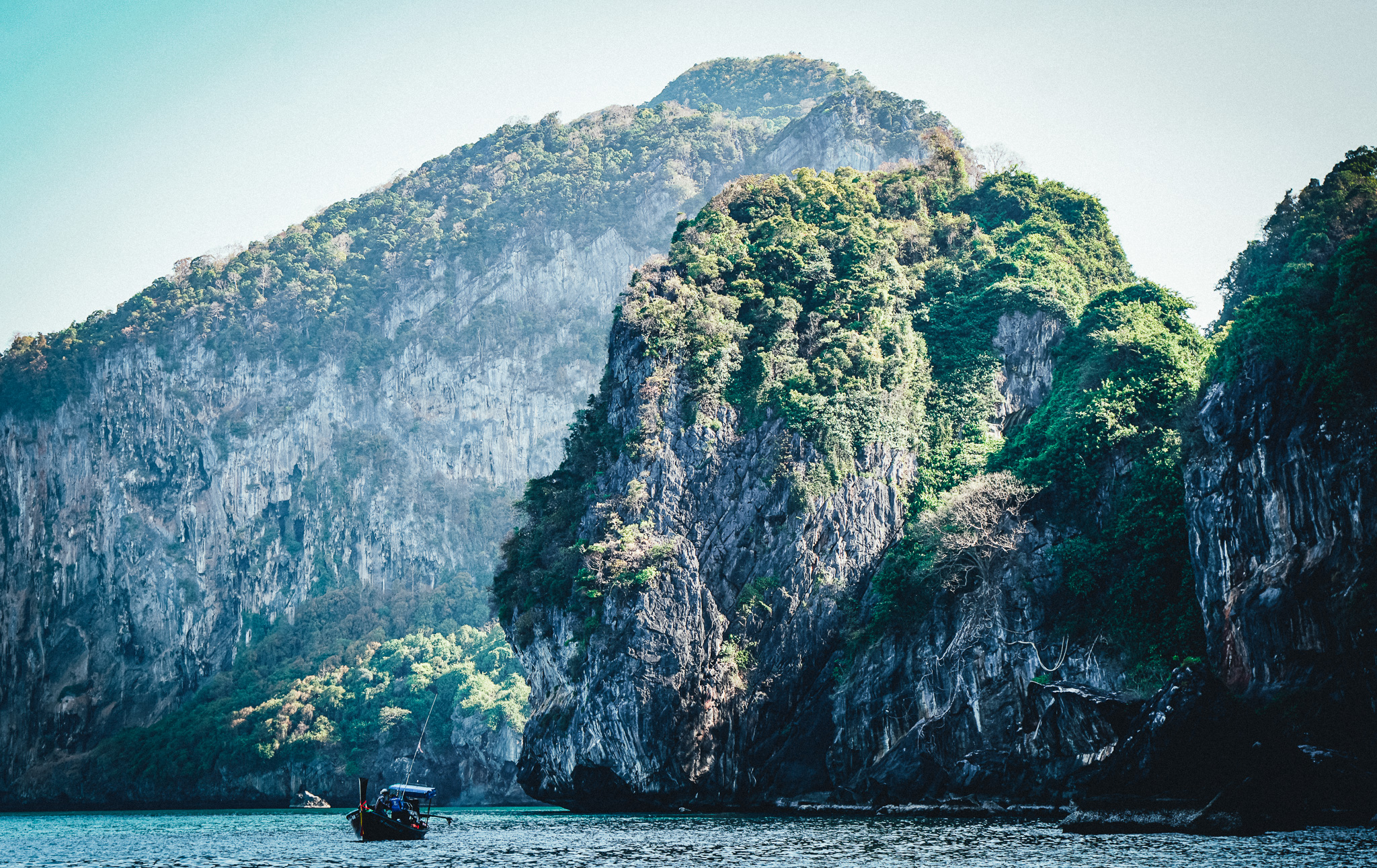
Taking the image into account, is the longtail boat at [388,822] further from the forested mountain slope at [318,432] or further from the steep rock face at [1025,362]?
the forested mountain slope at [318,432]

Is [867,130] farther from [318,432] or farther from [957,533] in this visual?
[957,533]

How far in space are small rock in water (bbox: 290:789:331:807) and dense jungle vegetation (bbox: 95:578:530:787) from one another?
7.17 ft

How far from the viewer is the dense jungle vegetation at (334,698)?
2813 inches

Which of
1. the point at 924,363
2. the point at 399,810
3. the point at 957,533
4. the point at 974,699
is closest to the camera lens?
the point at 399,810

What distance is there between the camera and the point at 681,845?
2977 cm

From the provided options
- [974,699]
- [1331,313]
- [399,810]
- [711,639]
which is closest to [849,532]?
[711,639]

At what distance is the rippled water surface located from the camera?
23.6 metres

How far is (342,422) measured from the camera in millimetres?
99375

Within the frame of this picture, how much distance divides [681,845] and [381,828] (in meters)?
11.7

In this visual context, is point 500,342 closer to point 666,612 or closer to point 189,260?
point 189,260

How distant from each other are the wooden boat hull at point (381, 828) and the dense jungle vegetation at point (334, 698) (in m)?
34.8

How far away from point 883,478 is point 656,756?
15.7 meters

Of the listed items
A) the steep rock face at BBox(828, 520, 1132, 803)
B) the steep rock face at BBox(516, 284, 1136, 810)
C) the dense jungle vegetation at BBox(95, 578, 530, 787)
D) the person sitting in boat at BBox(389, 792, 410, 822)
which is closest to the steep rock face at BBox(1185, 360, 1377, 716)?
the steep rock face at BBox(828, 520, 1132, 803)

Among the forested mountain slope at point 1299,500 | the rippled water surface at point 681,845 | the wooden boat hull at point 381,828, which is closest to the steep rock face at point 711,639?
the rippled water surface at point 681,845
